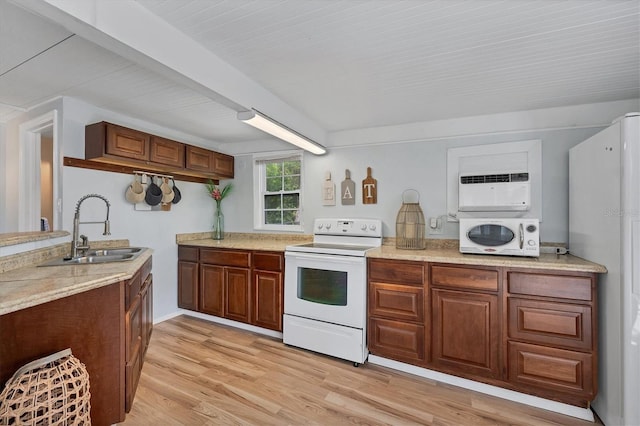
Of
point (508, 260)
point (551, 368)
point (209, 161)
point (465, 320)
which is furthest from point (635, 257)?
point (209, 161)

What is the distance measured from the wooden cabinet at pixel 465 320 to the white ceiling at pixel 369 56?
1.42 m

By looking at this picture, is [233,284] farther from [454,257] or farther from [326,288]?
[454,257]

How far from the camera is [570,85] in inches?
83.1

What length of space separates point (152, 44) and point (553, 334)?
2.94 meters

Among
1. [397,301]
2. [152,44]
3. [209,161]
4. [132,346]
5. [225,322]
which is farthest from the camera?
[209,161]

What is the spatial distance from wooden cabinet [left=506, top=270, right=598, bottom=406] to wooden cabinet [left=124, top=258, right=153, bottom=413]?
2.53 m

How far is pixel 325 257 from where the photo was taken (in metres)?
2.65

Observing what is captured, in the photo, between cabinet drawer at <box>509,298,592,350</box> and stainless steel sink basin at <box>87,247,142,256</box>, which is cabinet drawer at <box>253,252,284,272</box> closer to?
stainless steel sink basin at <box>87,247,142,256</box>

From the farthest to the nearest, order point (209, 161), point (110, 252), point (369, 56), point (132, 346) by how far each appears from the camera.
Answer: point (209, 161) < point (110, 252) < point (132, 346) < point (369, 56)

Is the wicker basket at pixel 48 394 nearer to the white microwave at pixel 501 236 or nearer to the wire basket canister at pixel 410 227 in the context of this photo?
the wire basket canister at pixel 410 227

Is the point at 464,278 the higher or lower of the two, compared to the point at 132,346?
higher

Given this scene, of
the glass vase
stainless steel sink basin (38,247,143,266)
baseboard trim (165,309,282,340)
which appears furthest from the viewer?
the glass vase

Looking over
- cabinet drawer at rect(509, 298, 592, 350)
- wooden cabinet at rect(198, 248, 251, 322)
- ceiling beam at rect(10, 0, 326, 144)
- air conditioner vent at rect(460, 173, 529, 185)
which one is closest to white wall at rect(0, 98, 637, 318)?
air conditioner vent at rect(460, 173, 529, 185)

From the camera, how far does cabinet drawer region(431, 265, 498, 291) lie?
213 cm
